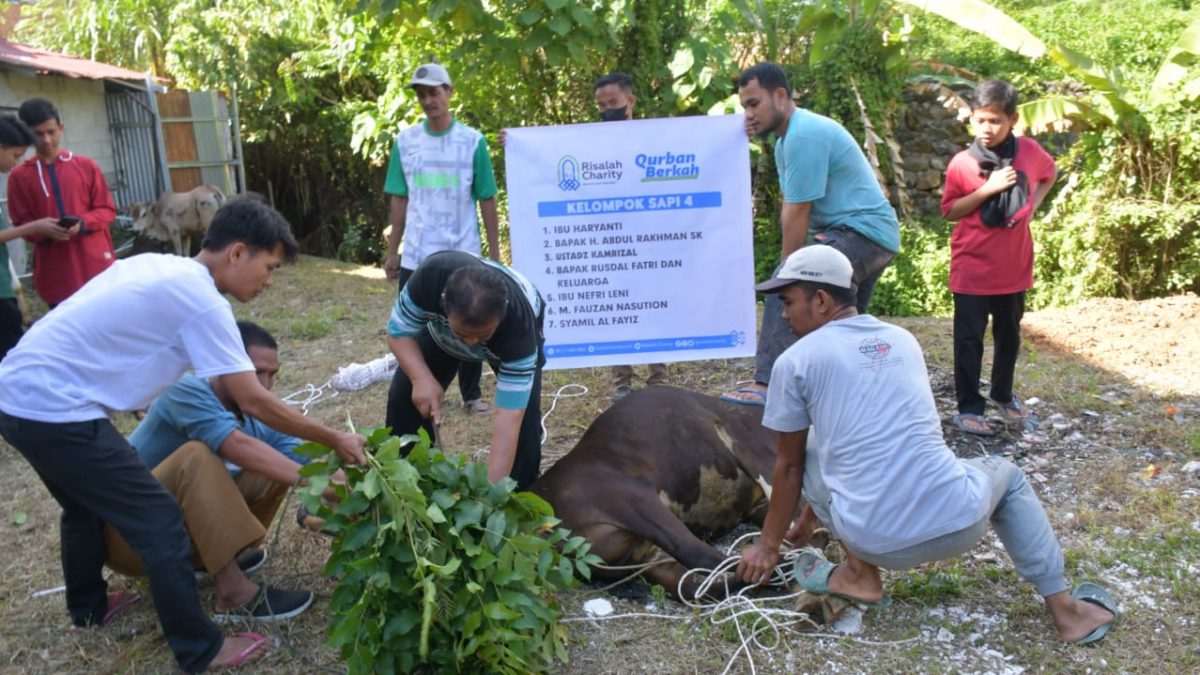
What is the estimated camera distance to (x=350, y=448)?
3250 millimetres

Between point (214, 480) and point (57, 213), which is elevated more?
point (57, 213)

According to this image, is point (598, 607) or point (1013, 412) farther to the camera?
point (1013, 412)

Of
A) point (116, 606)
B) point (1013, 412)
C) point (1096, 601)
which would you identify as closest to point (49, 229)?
point (116, 606)

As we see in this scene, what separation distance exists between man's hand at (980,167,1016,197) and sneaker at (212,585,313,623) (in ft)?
12.1

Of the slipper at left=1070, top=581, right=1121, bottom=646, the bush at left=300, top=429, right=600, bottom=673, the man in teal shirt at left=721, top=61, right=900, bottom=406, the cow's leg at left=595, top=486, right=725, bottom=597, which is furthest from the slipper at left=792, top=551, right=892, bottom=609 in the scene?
the man in teal shirt at left=721, top=61, right=900, bottom=406

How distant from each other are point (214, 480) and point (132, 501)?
384mm

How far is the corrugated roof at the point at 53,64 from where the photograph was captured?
33.3ft

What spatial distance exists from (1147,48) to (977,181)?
6.33 m

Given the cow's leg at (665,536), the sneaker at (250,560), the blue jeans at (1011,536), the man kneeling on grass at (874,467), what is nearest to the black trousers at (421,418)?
the cow's leg at (665,536)

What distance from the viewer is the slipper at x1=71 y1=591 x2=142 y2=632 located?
149 inches

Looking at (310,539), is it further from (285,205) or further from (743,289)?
(285,205)

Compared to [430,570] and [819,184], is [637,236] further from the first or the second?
[430,570]

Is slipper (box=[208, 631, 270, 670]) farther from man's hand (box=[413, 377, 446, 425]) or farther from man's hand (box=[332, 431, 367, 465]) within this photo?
man's hand (box=[413, 377, 446, 425])

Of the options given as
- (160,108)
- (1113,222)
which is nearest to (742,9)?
(1113,222)
